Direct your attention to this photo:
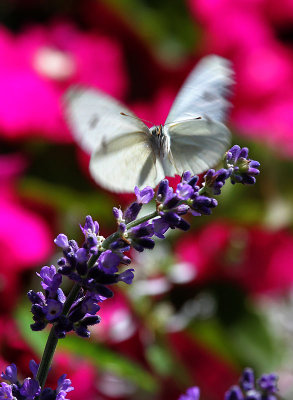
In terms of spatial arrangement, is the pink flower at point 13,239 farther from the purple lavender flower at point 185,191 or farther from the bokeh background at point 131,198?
the purple lavender flower at point 185,191

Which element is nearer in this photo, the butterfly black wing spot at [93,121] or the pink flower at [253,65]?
the butterfly black wing spot at [93,121]

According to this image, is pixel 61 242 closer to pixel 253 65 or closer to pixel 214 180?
pixel 214 180

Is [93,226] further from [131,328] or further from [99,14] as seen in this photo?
[99,14]

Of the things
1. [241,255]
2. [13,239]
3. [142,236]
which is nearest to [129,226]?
[142,236]

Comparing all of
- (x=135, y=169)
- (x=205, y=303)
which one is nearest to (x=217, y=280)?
(x=205, y=303)

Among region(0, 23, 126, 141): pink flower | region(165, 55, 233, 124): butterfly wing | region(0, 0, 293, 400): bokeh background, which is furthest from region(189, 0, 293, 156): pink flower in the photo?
region(165, 55, 233, 124): butterfly wing

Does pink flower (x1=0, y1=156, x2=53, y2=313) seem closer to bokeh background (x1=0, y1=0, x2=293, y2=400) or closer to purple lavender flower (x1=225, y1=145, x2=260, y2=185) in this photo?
bokeh background (x1=0, y1=0, x2=293, y2=400)

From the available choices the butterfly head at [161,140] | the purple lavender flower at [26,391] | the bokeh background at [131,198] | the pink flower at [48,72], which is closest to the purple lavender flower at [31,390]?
the purple lavender flower at [26,391]
